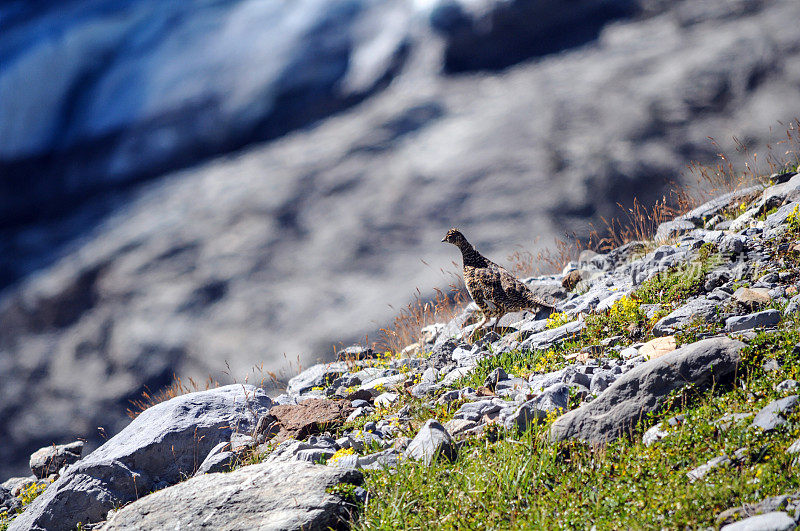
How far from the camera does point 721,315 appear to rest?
19.5 ft

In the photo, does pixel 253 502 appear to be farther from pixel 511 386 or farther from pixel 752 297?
pixel 752 297

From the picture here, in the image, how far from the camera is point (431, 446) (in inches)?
193

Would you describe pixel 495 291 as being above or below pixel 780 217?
above

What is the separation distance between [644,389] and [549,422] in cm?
89

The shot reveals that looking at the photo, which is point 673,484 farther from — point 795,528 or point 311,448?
point 311,448

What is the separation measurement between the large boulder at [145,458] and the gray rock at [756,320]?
6.05 metres

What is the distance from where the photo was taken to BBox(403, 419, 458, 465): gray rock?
15.9 ft

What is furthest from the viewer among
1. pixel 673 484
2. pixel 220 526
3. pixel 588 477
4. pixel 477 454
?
pixel 477 454

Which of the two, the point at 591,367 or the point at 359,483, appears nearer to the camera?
the point at 359,483

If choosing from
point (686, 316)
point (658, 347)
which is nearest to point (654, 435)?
point (658, 347)

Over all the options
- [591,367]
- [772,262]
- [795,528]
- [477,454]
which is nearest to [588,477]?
[477,454]

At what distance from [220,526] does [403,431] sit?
2176 mm

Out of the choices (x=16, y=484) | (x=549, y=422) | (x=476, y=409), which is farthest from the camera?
(x=16, y=484)

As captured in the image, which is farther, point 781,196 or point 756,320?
point 781,196
